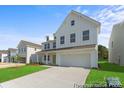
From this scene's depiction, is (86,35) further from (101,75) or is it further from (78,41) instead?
(101,75)

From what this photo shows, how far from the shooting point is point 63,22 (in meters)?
26.6

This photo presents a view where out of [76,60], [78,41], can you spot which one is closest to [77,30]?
[78,41]

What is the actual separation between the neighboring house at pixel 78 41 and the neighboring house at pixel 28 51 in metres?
11.1

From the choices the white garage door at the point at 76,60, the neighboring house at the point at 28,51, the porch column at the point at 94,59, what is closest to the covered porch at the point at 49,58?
the neighboring house at the point at 28,51

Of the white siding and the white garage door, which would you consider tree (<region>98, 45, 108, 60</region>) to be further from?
the white garage door

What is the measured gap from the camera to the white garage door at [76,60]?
22.0m

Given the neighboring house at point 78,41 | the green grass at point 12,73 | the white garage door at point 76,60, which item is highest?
the neighboring house at point 78,41

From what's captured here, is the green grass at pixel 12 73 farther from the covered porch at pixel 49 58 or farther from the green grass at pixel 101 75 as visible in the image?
the covered porch at pixel 49 58

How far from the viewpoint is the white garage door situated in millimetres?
22047

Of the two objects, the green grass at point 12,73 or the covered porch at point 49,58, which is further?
the covered porch at point 49,58

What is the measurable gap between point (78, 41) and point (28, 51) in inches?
637

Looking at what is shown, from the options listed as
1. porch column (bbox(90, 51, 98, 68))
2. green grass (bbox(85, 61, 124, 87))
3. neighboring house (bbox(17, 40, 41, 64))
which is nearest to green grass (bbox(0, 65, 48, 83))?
green grass (bbox(85, 61, 124, 87))
